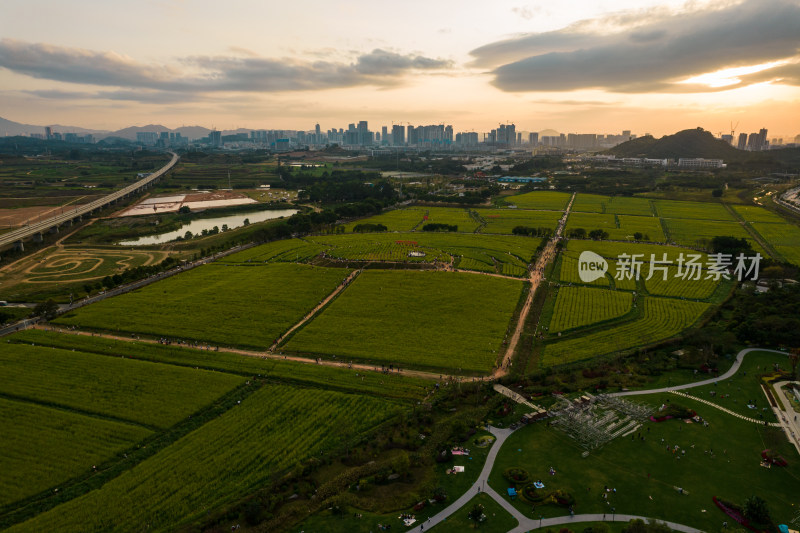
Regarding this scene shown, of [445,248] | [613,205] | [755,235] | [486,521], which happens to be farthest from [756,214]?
[486,521]

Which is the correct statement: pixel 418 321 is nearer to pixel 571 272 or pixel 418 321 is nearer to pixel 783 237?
pixel 571 272

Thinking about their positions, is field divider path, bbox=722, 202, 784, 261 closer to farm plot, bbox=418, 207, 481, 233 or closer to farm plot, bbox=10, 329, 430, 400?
farm plot, bbox=418, 207, 481, 233

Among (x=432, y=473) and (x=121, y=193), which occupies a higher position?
(x=121, y=193)

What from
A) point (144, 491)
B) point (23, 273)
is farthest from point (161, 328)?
point (23, 273)

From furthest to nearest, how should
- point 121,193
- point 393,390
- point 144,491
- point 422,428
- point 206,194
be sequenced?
point 206,194 < point 121,193 < point 393,390 < point 422,428 < point 144,491

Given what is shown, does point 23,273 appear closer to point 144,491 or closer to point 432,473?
point 144,491

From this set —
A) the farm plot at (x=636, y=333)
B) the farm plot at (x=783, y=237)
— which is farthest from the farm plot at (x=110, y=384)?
the farm plot at (x=783, y=237)

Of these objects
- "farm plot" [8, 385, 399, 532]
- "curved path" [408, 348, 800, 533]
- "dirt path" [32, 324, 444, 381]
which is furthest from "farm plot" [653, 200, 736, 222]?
"farm plot" [8, 385, 399, 532]
